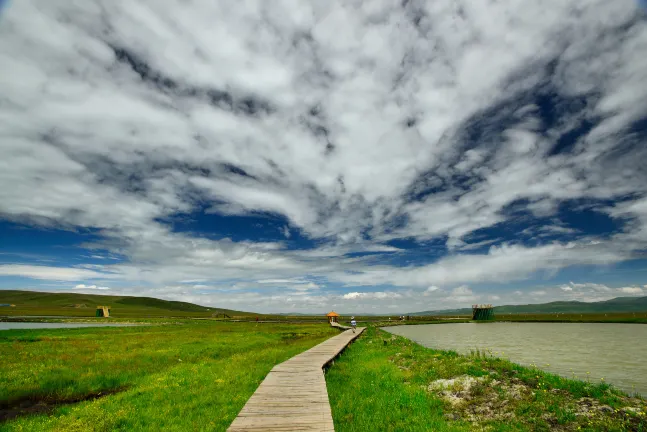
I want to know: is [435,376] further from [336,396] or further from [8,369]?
[8,369]

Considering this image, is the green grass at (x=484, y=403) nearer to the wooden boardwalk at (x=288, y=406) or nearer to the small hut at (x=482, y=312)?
the wooden boardwalk at (x=288, y=406)

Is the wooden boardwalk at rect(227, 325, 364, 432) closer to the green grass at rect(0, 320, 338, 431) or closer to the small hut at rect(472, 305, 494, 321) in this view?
the green grass at rect(0, 320, 338, 431)

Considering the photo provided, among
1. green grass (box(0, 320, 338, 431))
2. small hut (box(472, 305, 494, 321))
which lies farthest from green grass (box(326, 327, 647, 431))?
small hut (box(472, 305, 494, 321))

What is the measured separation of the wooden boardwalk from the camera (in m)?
9.32

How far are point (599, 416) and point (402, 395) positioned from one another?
6.91 meters

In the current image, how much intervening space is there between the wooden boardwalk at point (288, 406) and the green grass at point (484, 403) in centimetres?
104

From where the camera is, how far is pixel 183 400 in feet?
44.8

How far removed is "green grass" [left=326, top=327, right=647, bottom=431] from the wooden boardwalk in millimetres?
1041

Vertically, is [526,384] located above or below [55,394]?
above

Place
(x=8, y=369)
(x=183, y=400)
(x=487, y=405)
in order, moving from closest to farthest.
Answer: (x=487, y=405), (x=183, y=400), (x=8, y=369)

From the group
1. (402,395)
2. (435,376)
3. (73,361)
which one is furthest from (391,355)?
(73,361)

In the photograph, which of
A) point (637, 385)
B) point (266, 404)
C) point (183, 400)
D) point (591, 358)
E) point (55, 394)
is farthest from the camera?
point (591, 358)

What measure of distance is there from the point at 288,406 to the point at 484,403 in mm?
7939

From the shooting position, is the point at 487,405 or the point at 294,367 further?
the point at 294,367
